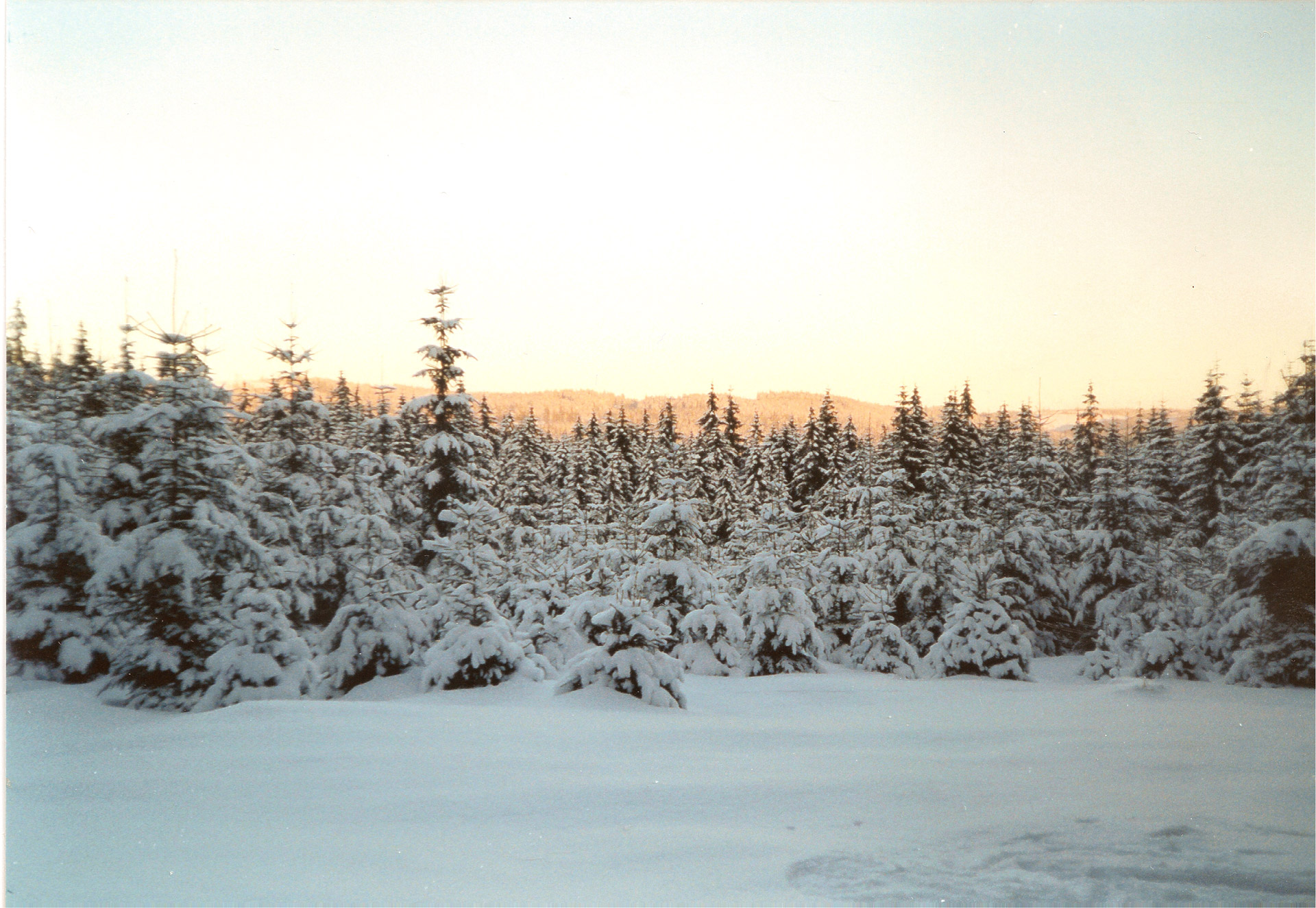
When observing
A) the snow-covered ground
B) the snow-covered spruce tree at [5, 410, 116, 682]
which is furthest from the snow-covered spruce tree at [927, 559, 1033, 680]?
the snow-covered spruce tree at [5, 410, 116, 682]

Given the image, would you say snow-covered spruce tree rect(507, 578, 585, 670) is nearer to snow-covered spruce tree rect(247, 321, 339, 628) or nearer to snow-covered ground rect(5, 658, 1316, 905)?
snow-covered spruce tree rect(247, 321, 339, 628)

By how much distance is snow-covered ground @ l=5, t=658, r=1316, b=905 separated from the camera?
4.00 m

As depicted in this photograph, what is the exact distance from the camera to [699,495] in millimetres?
11164

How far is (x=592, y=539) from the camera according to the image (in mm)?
10984

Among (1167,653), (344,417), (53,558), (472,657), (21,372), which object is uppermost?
(21,372)

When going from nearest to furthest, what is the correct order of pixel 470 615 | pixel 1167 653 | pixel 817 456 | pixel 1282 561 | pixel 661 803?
pixel 661 803 < pixel 1282 561 < pixel 1167 653 < pixel 470 615 < pixel 817 456

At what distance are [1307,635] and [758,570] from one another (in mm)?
6343

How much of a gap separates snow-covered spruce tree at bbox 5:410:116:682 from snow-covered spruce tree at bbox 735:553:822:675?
7.76 metres

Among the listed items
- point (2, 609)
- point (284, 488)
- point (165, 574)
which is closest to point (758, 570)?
point (284, 488)

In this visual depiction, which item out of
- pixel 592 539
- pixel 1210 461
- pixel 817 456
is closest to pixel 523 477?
pixel 592 539

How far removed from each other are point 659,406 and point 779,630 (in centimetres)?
425

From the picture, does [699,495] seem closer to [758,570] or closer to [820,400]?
[758,570]

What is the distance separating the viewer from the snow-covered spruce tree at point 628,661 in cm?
686

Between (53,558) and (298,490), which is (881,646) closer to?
(298,490)
